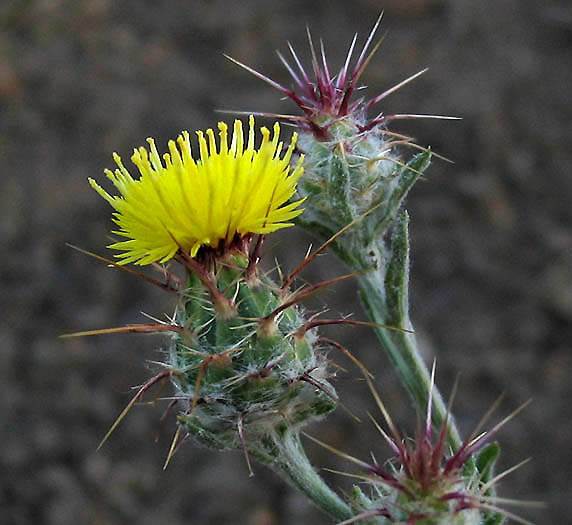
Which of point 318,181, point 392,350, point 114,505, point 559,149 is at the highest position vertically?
point 559,149

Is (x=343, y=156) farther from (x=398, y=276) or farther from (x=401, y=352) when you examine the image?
(x=401, y=352)

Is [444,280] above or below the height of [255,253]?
above

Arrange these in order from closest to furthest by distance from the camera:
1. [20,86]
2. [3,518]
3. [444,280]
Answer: [3,518], [444,280], [20,86]

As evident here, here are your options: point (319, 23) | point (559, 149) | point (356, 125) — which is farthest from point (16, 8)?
point (356, 125)

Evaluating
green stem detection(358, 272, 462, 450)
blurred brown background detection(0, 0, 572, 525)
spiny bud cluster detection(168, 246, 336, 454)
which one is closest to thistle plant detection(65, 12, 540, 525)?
spiny bud cluster detection(168, 246, 336, 454)

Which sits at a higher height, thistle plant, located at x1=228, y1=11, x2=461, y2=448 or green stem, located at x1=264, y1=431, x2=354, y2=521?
thistle plant, located at x1=228, y1=11, x2=461, y2=448

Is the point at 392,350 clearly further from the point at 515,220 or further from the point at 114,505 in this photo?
the point at 515,220

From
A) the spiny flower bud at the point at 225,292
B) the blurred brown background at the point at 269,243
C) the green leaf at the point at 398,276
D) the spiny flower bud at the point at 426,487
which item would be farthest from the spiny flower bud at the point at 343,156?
the blurred brown background at the point at 269,243

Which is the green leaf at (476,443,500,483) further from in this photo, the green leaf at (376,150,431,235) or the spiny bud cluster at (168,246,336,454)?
the green leaf at (376,150,431,235)
